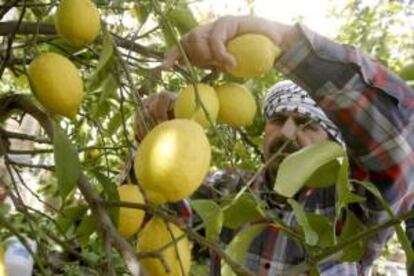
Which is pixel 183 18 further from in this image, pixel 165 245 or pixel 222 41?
pixel 165 245

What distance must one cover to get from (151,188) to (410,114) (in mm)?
506

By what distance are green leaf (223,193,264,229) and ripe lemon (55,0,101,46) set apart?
0.21m

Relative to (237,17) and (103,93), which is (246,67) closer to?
(237,17)

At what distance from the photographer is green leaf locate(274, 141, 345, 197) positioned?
452mm

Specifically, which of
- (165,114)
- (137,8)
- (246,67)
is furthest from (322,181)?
(137,8)

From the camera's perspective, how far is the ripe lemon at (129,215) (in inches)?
21.6

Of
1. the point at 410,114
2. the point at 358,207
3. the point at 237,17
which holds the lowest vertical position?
the point at 358,207

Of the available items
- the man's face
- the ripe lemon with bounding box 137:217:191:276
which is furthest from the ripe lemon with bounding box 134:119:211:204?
the man's face

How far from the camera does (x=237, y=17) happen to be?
0.62 meters

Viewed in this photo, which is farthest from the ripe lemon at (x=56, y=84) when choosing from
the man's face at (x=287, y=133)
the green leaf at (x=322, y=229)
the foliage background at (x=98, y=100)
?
the man's face at (x=287, y=133)

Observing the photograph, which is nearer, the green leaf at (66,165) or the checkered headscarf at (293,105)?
the green leaf at (66,165)

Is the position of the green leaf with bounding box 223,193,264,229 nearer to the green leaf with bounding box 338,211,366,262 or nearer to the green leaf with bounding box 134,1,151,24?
the green leaf with bounding box 338,211,366,262

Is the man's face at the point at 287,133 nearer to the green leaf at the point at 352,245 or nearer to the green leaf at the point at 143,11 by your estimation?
the green leaf at the point at 143,11

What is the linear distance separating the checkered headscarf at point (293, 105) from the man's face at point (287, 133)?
0.4 inches
